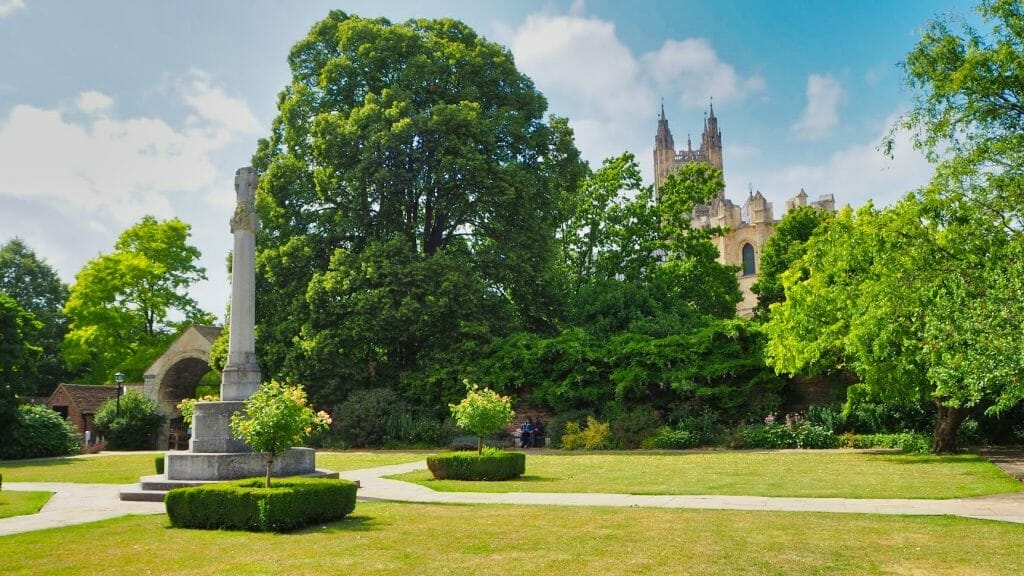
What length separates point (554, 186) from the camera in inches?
1335

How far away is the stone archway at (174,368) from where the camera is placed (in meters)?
36.8

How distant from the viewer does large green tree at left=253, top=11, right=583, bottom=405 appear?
96.8ft

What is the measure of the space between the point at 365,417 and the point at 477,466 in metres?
13.2

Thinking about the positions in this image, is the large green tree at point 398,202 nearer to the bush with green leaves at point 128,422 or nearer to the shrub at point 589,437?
the shrub at point 589,437

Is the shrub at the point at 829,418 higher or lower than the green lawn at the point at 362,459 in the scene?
higher

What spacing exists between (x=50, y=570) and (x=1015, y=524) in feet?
35.3

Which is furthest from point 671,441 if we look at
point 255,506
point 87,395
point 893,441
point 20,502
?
point 87,395

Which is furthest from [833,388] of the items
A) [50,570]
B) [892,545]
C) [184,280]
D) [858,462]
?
[184,280]

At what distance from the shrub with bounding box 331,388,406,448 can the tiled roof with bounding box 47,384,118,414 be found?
1679 centimetres

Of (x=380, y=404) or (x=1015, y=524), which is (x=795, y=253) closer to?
(x=380, y=404)

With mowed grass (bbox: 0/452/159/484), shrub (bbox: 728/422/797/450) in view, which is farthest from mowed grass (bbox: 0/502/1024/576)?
shrub (bbox: 728/422/797/450)

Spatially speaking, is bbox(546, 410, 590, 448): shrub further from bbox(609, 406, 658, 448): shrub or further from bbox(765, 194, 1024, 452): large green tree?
bbox(765, 194, 1024, 452): large green tree

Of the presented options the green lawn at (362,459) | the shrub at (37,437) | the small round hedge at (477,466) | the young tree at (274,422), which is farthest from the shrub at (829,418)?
the shrub at (37,437)

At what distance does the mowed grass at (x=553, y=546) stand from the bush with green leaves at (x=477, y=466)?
5377mm
